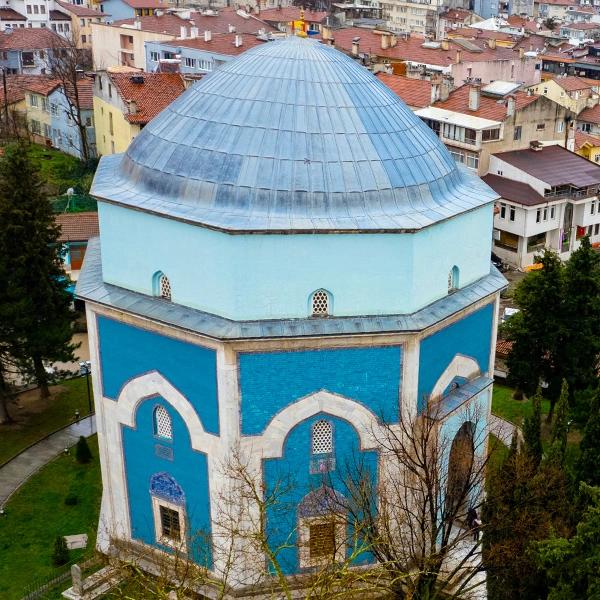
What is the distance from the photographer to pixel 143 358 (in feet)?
74.2

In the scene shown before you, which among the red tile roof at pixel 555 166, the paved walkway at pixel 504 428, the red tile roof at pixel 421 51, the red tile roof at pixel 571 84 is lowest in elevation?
the paved walkway at pixel 504 428

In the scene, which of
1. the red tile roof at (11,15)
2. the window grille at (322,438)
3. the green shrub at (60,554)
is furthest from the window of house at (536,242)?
the red tile roof at (11,15)

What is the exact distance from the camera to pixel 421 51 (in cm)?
7875

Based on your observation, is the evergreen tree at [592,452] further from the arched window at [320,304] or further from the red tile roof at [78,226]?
the red tile roof at [78,226]

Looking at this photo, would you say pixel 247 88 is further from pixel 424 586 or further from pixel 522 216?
pixel 522 216

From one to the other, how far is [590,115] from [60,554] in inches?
2136

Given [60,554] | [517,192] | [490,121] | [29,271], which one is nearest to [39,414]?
[29,271]

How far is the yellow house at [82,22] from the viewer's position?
98.9 meters

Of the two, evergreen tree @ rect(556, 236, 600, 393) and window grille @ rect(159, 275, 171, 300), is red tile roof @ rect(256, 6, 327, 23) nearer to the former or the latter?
evergreen tree @ rect(556, 236, 600, 393)

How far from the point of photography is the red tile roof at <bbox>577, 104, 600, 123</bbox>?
67.0 metres

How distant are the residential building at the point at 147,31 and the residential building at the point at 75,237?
36.4 metres

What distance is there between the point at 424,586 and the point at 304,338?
19.9 feet

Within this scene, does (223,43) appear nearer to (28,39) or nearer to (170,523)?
(28,39)

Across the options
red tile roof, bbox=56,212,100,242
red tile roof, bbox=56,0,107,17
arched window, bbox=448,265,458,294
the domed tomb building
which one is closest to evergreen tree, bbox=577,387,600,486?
the domed tomb building
